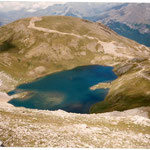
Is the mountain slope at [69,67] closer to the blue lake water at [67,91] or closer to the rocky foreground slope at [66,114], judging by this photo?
the rocky foreground slope at [66,114]

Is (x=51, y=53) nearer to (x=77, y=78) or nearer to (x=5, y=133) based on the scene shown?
(x=77, y=78)

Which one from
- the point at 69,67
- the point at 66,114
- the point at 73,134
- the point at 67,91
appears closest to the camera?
the point at 73,134

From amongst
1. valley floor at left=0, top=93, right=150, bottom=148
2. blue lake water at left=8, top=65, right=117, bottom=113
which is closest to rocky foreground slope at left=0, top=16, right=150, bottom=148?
valley floor at left=0, top=93, right=150, bottom=148

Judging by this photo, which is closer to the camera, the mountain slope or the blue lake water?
the mountain slope

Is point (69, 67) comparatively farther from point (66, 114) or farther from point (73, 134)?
point (73, 134)

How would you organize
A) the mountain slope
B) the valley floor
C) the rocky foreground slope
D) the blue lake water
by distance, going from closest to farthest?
the valley floor
the rocky foreground slope
the mountain slope
the blue lake water

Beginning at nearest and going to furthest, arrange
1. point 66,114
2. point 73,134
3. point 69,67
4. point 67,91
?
point 73,134 < point 66,114 < point 67,91 < point 69,67

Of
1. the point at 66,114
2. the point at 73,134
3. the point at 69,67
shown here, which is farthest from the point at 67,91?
the point at 73,134

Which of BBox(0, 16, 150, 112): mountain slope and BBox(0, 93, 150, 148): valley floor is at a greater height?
BBox(0, 93, 150, 148): valley floor

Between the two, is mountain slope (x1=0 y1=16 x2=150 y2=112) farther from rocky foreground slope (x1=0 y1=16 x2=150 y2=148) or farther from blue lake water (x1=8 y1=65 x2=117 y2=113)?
blue lake water (x1=8 y1=65 x2=117 y2=113)
